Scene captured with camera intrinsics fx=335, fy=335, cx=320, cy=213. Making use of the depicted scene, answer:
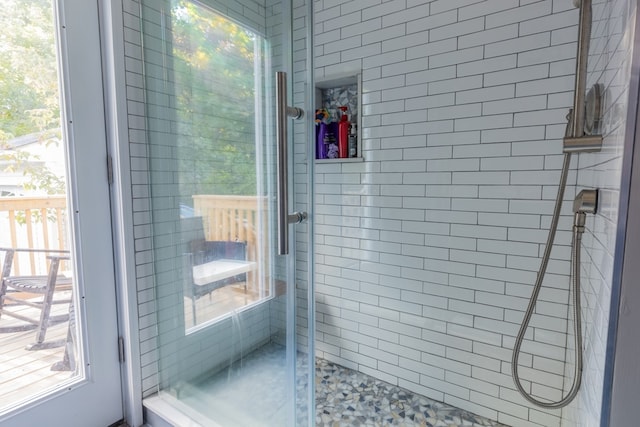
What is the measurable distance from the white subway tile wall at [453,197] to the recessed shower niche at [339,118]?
6 centimetres

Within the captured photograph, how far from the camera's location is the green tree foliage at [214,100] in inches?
51.7

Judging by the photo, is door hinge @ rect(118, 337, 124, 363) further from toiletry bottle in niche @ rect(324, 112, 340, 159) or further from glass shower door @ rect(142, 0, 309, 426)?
toiletry bottle in niche @ rect(324, 112, 340, 159)

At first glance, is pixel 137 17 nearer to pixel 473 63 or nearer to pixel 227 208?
pixel 227 208

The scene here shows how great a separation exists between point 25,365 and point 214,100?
52.0 inches

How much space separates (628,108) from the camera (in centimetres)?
57

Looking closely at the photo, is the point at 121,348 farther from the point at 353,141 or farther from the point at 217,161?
the point at 353,141

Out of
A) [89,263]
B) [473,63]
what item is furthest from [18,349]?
[473,63]

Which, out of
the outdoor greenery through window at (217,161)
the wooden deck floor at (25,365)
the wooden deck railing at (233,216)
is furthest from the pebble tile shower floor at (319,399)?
the wooden deck floor at (25,365)

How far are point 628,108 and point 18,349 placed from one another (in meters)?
2.01

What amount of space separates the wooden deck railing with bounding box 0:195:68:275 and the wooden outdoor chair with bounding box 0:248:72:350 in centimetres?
2

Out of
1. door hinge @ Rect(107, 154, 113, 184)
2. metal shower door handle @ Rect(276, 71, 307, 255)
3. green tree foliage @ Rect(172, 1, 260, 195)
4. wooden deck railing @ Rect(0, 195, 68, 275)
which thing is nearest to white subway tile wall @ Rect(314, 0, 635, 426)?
green tree foliage @ Rect(172, 1, 260, 195)

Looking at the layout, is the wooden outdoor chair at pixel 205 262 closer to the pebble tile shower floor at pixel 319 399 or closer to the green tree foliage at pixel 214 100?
the green tree foliage at pixel 214 100

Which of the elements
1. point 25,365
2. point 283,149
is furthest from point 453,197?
point 25,365

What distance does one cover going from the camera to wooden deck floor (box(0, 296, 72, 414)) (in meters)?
1.29
